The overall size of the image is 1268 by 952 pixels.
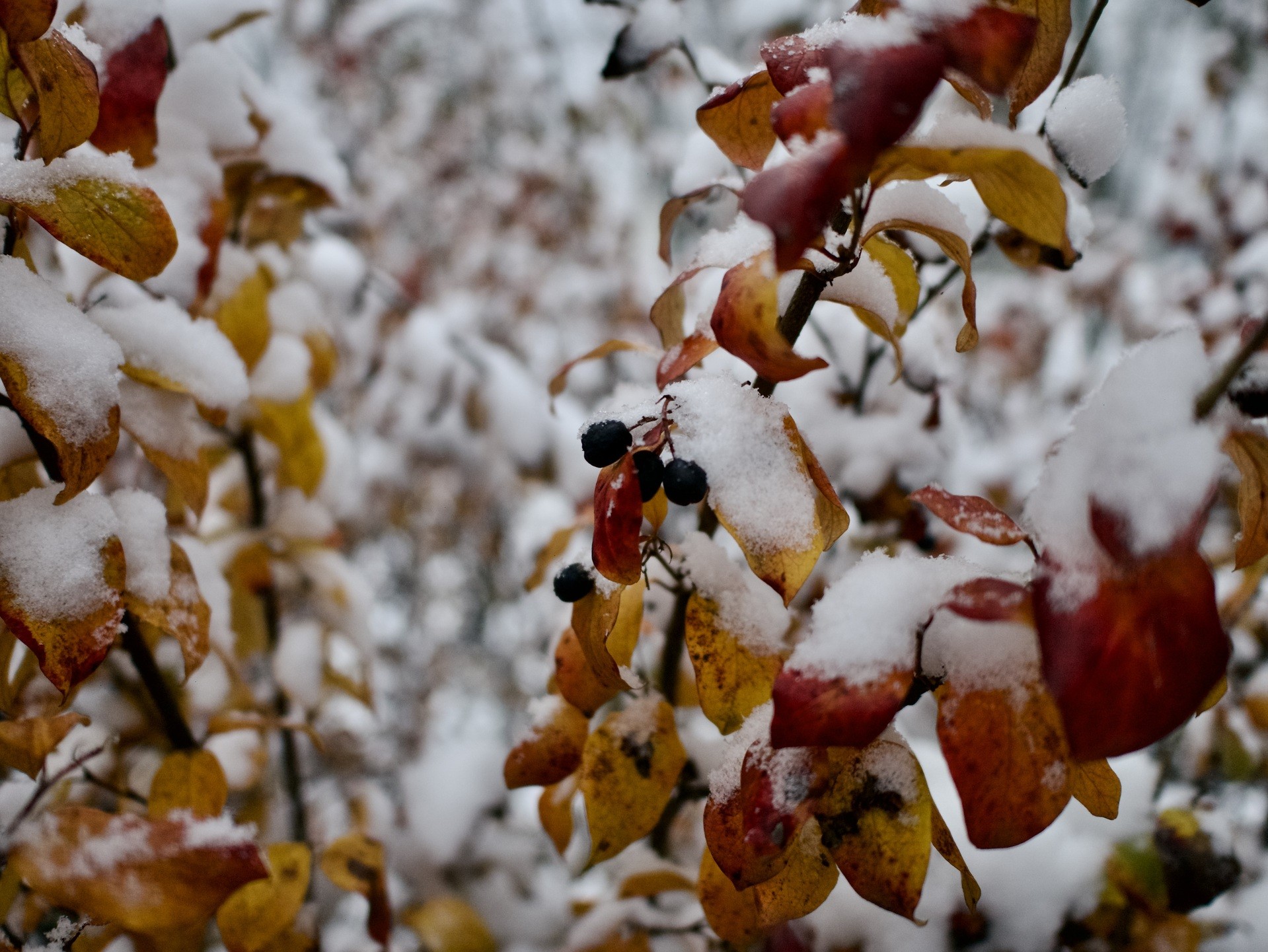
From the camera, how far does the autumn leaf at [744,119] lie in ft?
1.76

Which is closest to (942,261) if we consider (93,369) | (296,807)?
(93,369)

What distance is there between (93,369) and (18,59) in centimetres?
18

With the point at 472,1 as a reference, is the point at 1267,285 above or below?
below

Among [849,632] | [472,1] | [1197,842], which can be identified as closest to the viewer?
[849,632]

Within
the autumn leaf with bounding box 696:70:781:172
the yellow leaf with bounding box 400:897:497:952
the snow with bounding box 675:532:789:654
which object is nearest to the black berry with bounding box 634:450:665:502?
the snow with bounding box 675:532:789:654

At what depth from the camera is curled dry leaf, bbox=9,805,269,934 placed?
507mm

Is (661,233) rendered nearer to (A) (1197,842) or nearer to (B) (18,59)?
(B) (18,59)

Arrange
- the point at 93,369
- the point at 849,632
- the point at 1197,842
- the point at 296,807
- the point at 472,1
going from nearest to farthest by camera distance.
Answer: the point at 849,632, the point at 93,369, the point at 1197,842, the point at 296,807, the point at 472,1

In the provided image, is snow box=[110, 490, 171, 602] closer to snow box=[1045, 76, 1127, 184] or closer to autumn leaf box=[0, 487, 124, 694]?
autumn leaf box=[0, 487, 124, 694]

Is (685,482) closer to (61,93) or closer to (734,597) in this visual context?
(734,597)

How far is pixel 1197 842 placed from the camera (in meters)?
0.80

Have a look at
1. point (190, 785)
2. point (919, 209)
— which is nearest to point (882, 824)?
point (919, 209)

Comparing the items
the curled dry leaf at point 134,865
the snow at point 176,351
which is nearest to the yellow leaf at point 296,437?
the snow at point 176,351

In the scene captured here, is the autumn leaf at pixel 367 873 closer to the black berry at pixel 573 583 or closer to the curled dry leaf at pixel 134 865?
the curled dry leaf at pixel 134 865
